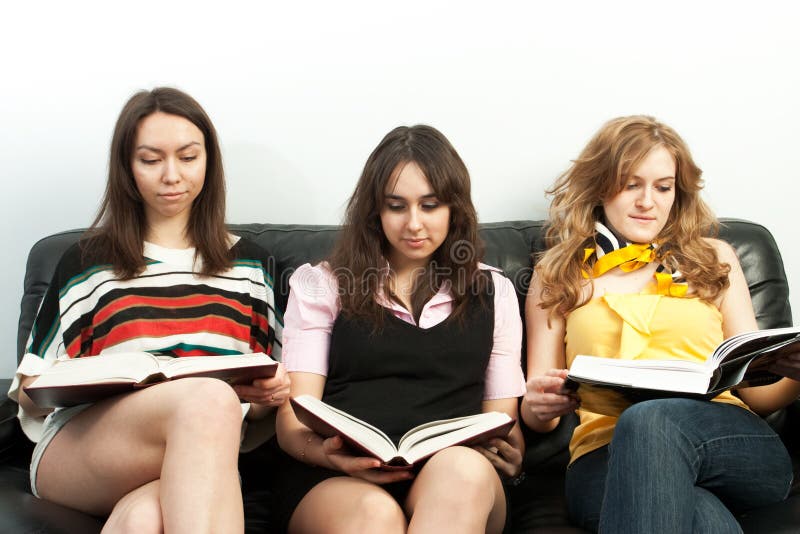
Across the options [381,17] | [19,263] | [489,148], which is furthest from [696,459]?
[19,263]

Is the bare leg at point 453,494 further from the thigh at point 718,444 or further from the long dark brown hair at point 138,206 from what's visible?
the long dark brown hair at point 138,206

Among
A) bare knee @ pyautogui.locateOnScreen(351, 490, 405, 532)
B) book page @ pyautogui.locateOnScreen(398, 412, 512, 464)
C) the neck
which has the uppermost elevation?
the neck

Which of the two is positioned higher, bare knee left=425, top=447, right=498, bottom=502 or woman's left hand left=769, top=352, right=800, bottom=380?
woman's left hand left=769, top=352, right=800, bottom=380

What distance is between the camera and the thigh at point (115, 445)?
1.45 m

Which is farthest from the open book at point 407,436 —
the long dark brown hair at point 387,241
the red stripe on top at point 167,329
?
the red stripe on top at point 167,329

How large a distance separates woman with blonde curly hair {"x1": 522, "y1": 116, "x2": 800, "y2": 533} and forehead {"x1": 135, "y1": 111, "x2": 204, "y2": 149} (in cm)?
95

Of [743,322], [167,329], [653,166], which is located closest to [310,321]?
[167,329]

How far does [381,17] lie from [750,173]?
1225 mm

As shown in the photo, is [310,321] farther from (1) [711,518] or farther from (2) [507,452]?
(1) [711,518]

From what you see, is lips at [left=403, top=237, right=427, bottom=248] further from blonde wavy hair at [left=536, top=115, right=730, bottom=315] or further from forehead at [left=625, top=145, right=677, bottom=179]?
forehead at [left=625, top=145, right=677, bottom=179]

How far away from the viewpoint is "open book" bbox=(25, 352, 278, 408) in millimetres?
1415

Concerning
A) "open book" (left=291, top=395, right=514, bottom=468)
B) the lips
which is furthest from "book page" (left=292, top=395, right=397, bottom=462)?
the lips

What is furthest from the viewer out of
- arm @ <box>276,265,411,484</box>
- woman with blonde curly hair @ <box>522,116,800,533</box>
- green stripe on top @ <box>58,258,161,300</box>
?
green stripe on top @ <box>58,258,161,300</box>

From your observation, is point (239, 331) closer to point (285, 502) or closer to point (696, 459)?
point (285, 502)
